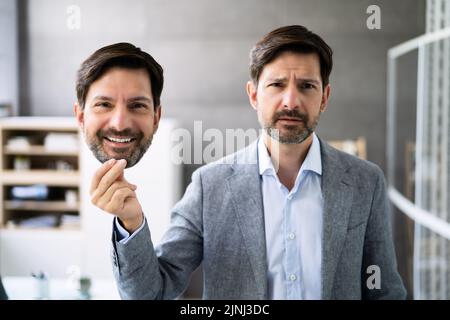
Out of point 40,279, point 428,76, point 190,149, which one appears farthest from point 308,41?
point 428,76

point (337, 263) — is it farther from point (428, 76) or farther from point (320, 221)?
point (428, 76)

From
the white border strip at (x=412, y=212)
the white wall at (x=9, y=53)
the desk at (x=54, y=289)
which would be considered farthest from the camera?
the white border strip at (x=412, y=212)

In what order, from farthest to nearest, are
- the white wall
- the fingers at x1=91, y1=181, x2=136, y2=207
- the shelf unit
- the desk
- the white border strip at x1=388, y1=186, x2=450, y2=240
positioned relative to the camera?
the white border strip at x1=388, y1=186, x2=450, y2=240, the desk, the shelf unit, the white wall, the fingers at x1=91, y1=181, x2=136, y2=207

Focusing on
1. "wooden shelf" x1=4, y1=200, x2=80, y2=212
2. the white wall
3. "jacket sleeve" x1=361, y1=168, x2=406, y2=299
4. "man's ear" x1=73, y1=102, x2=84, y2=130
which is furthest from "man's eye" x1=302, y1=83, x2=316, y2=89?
"wooden shelf" x1=4, y1=200, x2=80, y2=212

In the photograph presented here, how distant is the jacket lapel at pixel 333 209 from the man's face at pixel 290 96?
45 millimetres

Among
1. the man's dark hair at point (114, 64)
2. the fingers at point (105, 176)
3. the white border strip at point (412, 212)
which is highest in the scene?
the man's dark hair at point (114, 64)

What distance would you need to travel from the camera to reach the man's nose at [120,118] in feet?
1.60

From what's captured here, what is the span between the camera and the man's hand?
1.55 ft

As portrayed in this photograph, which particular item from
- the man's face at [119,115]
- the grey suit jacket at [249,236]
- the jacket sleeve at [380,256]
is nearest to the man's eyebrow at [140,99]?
the man's face at [119,115]

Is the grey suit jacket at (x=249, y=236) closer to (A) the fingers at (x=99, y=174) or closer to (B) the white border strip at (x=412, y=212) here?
(A) the fingers at (x=99, y=174)

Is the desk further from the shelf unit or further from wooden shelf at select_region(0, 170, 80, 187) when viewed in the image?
wooden shelf at select_region(0, 170, 80, 187)

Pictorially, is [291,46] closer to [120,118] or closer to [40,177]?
[120,118]

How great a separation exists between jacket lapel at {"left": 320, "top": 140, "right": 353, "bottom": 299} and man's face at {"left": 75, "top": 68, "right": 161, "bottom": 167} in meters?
0.20

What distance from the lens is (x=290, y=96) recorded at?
0.50 metres
